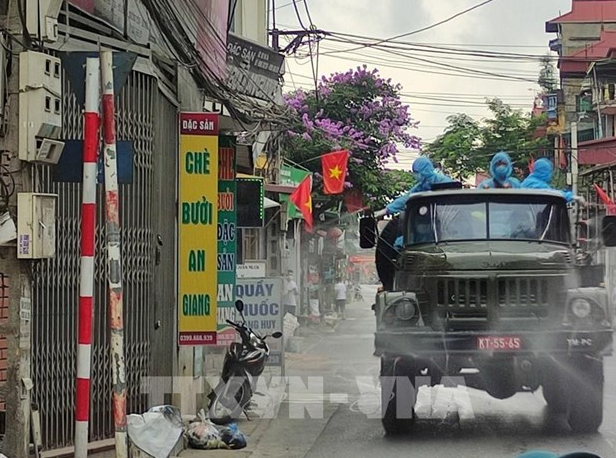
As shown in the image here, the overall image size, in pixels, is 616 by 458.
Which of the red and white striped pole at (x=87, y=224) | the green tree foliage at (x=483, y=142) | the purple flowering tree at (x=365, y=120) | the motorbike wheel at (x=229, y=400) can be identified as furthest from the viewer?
the green tree foliage at (x=483, y=142)

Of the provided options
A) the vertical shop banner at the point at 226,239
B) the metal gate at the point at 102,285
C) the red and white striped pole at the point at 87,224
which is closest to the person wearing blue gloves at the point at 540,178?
the vertical shop banner at the point at 226,239

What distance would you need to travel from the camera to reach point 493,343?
375 inches

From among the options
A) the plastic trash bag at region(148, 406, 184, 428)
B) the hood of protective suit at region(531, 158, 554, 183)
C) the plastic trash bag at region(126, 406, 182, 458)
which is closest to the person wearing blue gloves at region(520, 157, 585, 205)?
the hood of protective suit at region(531, 158, 554, 183)

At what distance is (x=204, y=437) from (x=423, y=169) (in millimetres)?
4496

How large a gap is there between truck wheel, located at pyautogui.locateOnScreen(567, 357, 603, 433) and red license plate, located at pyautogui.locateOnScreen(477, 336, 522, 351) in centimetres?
63

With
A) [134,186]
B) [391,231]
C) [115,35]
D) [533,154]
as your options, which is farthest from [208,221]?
[533,154]

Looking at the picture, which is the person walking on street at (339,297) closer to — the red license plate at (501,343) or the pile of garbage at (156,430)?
the red license plate at (501,343)

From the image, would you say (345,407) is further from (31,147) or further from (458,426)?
(31,147)

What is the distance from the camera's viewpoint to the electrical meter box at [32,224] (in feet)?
19.1

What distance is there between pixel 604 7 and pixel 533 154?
18.5 meters

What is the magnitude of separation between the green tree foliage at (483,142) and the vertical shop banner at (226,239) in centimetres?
3498

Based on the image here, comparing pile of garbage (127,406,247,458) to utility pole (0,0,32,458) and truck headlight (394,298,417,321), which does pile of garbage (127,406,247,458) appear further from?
truck headlight (394,298,417,321)

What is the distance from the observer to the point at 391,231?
12.1 meters

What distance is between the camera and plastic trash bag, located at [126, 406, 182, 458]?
275 inches
